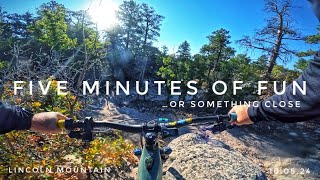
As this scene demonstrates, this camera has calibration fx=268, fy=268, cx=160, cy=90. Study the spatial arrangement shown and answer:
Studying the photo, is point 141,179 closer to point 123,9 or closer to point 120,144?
point 120,144

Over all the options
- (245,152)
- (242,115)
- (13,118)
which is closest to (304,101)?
(242,115)

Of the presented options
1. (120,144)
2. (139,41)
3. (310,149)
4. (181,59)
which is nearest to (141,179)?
(120,144)

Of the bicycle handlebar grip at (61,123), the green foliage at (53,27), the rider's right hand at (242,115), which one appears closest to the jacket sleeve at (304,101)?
the rider's right hand at (242,115)

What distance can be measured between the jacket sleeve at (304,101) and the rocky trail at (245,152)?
8.30 feet

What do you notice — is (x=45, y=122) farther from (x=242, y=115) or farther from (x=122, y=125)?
(x=242, y=115)

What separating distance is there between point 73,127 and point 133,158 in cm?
531

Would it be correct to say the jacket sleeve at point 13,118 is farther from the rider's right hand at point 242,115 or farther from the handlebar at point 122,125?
the rider's right hand at point 242,115

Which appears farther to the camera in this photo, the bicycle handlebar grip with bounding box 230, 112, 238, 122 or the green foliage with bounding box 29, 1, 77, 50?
the green foliage with bounding box 29, 1, 77, 50

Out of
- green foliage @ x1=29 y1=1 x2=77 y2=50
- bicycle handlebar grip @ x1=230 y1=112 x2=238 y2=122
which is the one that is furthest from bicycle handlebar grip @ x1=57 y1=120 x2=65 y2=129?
green foliage @ x1=29 y1=1 x2=77 y2=50

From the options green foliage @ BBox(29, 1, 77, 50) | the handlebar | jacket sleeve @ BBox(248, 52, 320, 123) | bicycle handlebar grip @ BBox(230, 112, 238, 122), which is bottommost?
the handlebar

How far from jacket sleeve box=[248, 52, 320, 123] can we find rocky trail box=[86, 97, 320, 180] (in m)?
2.53

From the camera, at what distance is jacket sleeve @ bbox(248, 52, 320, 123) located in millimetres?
1235

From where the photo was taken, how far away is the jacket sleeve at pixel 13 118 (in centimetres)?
162

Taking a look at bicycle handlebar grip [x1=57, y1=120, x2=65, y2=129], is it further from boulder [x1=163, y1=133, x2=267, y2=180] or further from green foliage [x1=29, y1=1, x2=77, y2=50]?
green foliage [x1=29, y1=1, x2=77, y2=50]
